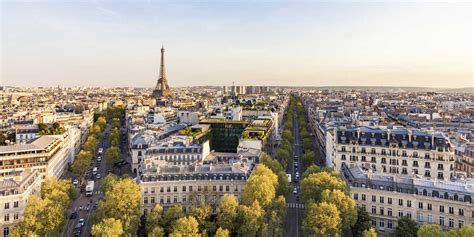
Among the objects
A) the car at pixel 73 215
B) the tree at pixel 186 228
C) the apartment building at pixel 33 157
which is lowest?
the car at pixel 73 215

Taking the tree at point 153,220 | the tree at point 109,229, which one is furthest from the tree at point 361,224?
the tree at point 109,229

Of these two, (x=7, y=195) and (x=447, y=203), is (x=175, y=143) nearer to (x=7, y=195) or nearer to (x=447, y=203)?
(x=7, y=195)

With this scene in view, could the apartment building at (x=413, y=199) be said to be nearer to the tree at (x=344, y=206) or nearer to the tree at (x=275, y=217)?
the tree at (x=344, y=206)

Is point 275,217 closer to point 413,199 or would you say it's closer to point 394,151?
point 413,199

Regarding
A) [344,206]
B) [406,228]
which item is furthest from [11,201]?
[406,228]

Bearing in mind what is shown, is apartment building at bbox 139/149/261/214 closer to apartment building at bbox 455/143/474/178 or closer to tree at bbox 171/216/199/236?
tree at bbox 171/216/199/236

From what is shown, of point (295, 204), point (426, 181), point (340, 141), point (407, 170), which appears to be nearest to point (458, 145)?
point (407, 170)
